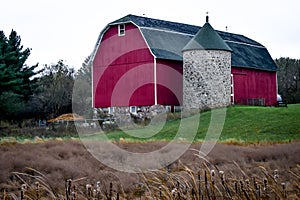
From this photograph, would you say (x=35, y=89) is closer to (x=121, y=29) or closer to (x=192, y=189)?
(x=121, y=29)

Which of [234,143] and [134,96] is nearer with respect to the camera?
[234,143]

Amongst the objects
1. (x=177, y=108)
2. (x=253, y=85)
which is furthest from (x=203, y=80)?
(x=253, y=85)

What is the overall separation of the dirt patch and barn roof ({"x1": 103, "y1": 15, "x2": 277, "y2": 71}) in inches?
632

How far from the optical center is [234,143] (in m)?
18.7

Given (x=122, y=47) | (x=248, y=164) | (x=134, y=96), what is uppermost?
(x=122, y=47)

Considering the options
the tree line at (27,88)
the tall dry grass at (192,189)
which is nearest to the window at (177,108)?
the tree line at (27,88)

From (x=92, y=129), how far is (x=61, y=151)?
14.4m

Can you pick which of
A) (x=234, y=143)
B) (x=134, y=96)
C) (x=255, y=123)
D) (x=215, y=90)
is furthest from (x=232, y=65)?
(x=234, y=143)

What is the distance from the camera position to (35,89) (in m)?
43.1

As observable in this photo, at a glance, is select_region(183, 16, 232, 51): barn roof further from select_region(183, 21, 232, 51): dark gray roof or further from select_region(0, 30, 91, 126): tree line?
select_region(0, 30, 91, 126): tree line

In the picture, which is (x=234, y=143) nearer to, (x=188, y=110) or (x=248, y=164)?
(x=248, y=164)

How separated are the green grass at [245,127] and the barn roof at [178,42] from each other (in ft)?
17.3

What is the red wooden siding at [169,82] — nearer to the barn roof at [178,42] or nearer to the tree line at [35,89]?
the barn roof at [178,42]

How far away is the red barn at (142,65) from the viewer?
32375mm
